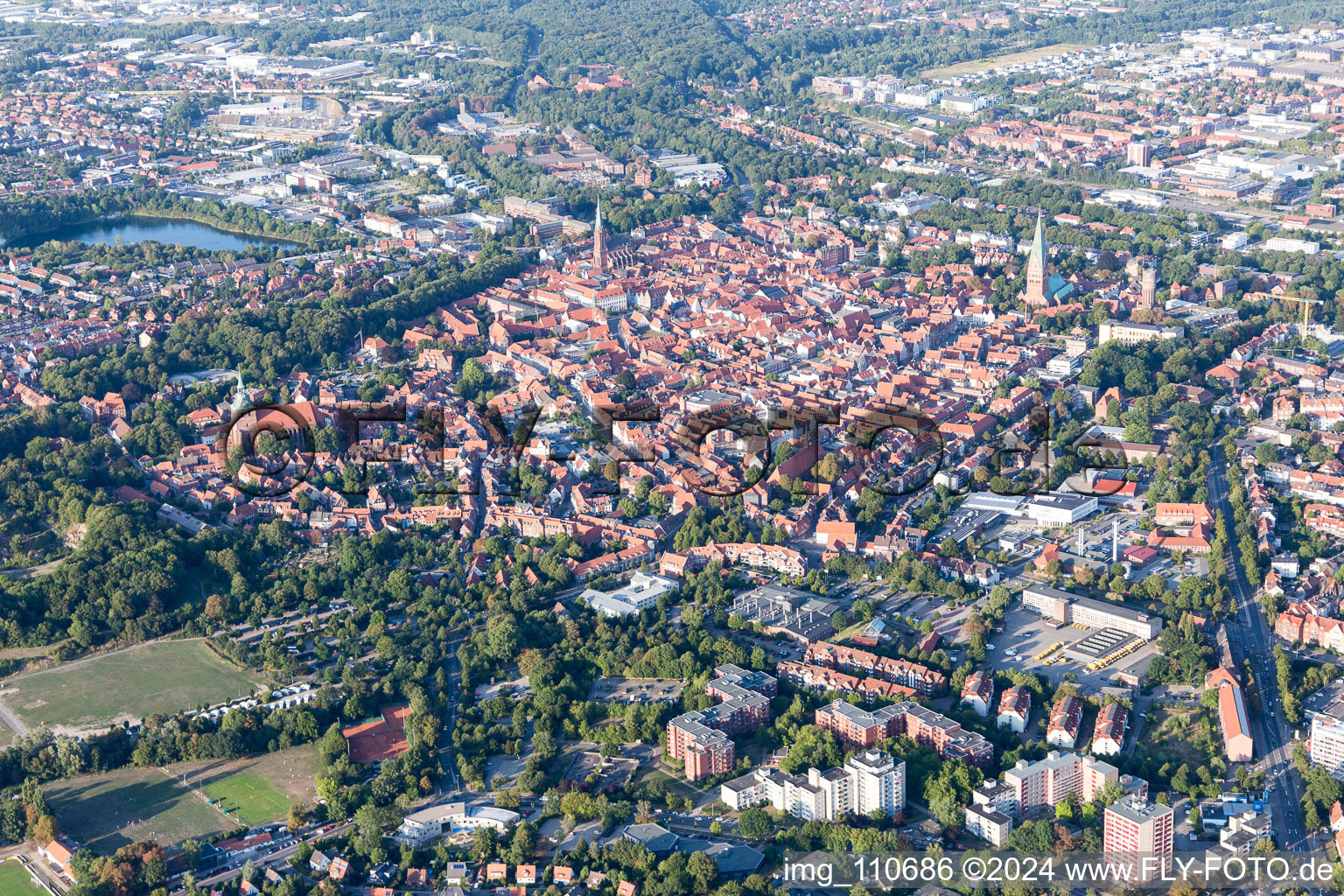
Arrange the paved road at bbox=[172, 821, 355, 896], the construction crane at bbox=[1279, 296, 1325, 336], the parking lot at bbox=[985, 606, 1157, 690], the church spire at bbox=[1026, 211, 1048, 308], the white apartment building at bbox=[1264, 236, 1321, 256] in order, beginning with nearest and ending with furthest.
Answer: the paved road at bbox=[172, 821, 355, 896]
the parking lot at bbox=[985, 606, 1157, 690]
the construction crane at bbox=[1279, 296, 1325, 336]
the church spire at bbox=[1026, 211, 1048, 308]
the white apartment building at bbox=[1264, 236, 1321, 256]

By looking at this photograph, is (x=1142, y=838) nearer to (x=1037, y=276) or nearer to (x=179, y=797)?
(x=179, y=797)

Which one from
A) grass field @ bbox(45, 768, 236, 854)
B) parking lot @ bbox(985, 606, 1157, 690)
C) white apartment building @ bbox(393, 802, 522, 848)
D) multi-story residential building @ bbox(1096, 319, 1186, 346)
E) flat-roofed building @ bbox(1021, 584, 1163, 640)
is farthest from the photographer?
multi-story residential building @ bbox(1096, 319, 1186, 346)

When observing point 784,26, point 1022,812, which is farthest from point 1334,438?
point 784,26

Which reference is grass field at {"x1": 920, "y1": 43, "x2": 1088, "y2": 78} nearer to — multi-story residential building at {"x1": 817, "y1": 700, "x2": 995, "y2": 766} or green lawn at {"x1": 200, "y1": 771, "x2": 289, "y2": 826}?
multi-story residential building at {"x1": 817, "y1": 700, "x2": 995, "y2": 766}

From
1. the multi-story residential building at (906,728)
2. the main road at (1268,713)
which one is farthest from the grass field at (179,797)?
the main road at (1268,713)

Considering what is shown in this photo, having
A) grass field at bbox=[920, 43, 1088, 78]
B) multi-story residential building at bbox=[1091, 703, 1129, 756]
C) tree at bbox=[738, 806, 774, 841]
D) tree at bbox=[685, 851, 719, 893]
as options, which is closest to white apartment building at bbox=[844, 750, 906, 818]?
tree at bbox=[738, 806, 774, 841]

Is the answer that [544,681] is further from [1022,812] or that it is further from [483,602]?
[1022,812]

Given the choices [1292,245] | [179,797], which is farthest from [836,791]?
[1292,245]
